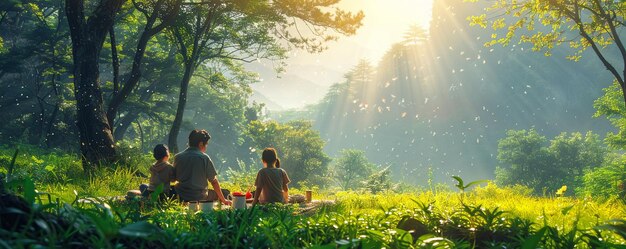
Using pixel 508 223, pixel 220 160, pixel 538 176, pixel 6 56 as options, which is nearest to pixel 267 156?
pixel 508 223

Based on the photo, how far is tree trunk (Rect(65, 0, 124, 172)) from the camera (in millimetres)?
11109

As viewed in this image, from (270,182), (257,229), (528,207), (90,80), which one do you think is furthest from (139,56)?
(257,229)

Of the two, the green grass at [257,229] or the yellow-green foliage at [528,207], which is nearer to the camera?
the green grass at [257,229]

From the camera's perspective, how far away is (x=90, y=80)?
37.3 feet

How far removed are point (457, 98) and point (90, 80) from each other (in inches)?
4539

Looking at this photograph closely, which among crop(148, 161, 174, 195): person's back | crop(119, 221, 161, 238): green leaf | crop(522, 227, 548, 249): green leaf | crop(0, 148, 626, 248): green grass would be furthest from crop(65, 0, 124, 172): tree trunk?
crop(522, 227, 548, 249): green leaf

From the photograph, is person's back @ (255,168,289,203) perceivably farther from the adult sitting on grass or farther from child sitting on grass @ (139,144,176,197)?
child sitting on grass @ (139,144,176,197)

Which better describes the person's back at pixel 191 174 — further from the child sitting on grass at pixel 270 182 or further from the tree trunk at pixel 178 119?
the tree trunk at pixel 178 119

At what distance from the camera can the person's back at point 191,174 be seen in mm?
7926

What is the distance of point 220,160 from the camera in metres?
73.2

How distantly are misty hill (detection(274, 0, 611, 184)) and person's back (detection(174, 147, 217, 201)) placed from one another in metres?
99.1

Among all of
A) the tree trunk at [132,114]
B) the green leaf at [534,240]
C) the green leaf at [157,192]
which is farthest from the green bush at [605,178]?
the tree trunk at [132,114]

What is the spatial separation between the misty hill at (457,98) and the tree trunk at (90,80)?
96.9m

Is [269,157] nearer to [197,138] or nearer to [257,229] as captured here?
[197,138]
